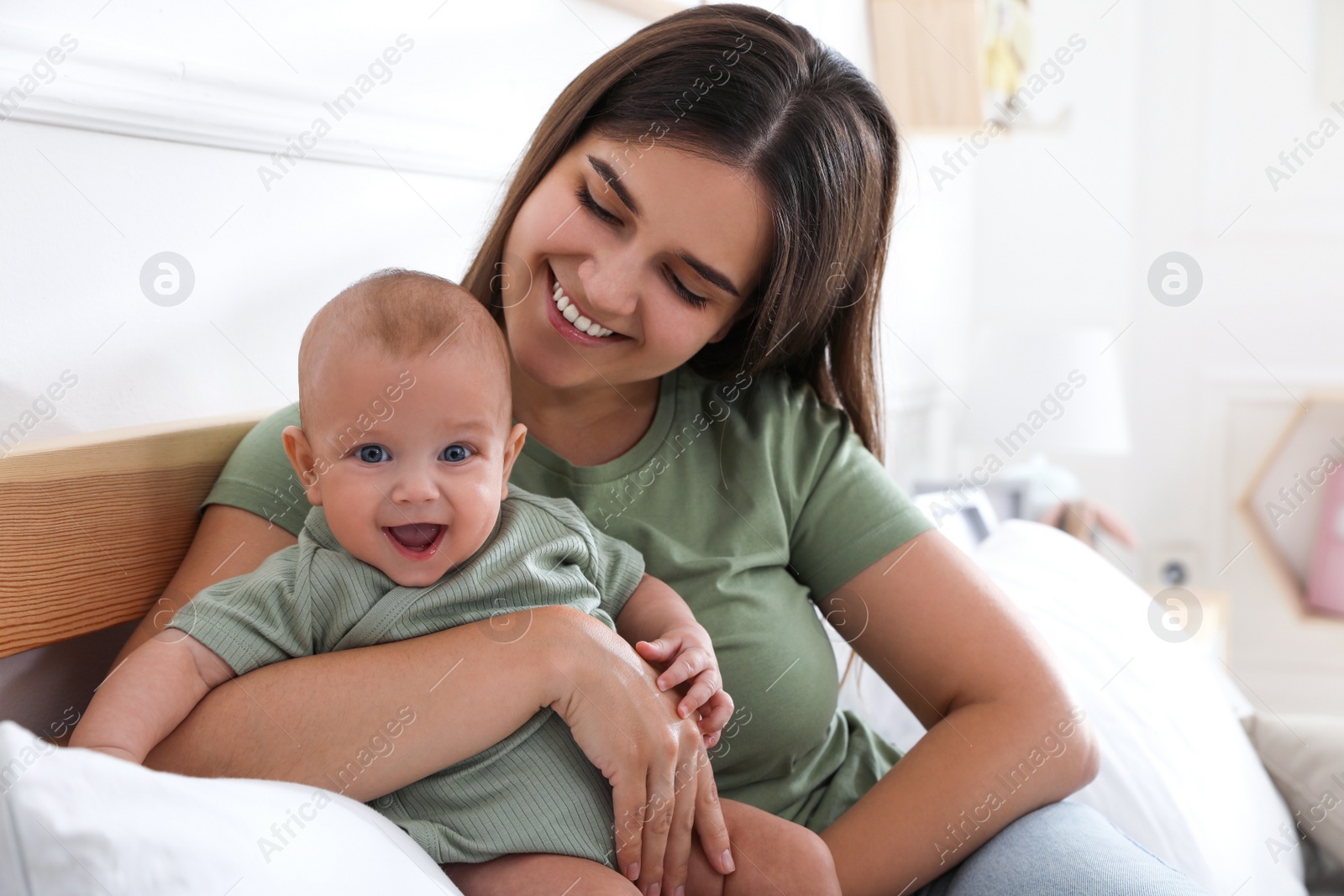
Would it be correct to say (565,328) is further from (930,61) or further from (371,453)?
(930,61)

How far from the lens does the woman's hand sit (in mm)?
787

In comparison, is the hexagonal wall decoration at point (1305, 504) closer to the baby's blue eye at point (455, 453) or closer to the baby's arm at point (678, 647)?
the baby's arm at point (678, 647)

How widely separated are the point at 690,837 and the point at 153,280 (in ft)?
2.24

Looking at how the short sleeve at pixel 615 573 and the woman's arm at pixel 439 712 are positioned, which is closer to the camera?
the woman's arm at pixel 439 712

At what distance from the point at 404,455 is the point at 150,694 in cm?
23

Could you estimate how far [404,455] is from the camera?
2.51ft

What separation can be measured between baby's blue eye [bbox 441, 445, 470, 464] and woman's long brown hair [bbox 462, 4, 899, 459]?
280mm

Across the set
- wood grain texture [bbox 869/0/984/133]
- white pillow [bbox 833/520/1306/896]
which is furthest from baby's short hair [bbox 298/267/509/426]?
wood grain texture [bbox 869/0/984/133]

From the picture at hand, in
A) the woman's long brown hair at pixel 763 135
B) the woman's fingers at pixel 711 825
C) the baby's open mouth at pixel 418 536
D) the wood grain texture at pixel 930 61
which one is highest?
the wood grain texture at pixel 930 61

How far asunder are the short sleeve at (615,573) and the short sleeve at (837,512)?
0.73 ft

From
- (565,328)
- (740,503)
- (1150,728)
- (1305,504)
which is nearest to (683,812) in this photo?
(740,503)

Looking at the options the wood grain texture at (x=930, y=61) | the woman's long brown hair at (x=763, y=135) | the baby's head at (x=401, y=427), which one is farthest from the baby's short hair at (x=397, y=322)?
the wood grain texture at (x=930, y=61)

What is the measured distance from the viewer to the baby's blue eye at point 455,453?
2.59 feet

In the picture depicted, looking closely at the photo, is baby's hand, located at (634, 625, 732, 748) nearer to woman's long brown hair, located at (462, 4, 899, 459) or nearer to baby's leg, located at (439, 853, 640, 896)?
baby's leg, located at (439, 853, 640, 896)
